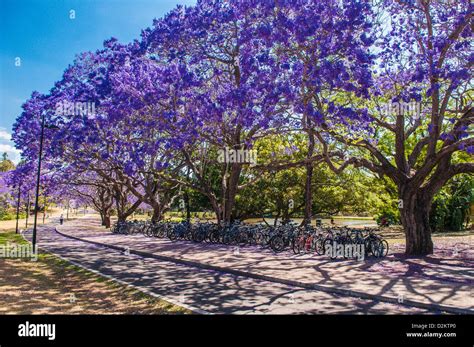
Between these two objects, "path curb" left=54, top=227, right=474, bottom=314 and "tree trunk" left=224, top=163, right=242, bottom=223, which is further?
"tree trunk" left=224, top=163, right=242, bottom=223

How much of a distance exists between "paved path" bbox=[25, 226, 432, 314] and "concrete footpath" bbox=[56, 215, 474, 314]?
12.9 inches

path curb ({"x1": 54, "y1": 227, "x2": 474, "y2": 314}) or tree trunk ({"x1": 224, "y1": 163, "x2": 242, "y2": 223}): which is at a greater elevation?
tree trunk ({"x1": 224, "y1": 163, "x2": 242, "y2": 223})

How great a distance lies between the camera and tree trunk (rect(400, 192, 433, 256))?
14.5 m

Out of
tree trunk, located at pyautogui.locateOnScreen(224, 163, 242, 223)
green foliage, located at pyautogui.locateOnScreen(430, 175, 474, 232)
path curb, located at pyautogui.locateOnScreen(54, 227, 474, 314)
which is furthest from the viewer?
green foliage, located at pyautogui.locateOnScreen(430, 175, 474, 232)

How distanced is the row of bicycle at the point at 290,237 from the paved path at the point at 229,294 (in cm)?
503

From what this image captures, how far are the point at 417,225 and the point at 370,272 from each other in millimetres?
4525

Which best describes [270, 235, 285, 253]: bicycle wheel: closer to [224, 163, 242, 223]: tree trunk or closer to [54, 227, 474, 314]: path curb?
[54, 227, 474, 314]: path curb

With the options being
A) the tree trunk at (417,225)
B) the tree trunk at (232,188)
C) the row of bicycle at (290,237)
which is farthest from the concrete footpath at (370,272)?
the tree trunk at (232,188)

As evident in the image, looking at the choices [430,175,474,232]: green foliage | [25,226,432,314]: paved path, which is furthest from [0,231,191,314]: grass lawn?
[430,175,474,232]: green foliage

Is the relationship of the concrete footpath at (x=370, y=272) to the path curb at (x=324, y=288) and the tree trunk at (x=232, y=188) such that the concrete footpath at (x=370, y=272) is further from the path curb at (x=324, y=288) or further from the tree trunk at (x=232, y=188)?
the tree trunk at (x=232, y=188)

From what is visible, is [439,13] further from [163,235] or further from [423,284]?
[163,235]

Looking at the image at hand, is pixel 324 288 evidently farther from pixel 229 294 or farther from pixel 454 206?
pixel 454 206

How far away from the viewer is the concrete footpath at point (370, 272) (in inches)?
322
